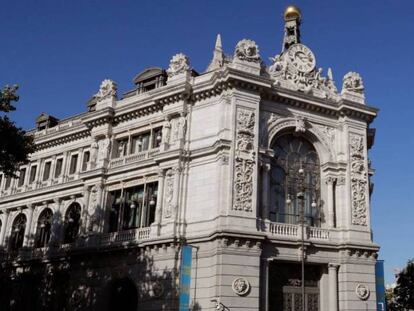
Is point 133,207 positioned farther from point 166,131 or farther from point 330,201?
point 330,201

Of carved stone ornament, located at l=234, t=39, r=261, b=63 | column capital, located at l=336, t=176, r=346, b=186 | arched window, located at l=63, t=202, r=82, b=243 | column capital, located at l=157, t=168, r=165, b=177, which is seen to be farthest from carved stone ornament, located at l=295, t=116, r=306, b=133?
arched window, located at l=63, t=202, r=82, b=243

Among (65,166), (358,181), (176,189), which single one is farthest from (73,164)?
(358,181)

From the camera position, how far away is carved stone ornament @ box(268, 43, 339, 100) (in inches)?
1443

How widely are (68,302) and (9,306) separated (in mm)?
8474

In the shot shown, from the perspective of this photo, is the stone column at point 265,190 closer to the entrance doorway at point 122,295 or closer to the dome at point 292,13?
the entrance doorway at point 122,295

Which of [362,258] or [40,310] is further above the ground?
[362,258]

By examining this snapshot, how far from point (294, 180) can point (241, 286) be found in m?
8.71

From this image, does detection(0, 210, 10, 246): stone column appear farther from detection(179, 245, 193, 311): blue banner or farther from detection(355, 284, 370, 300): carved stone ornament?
detection(355, 284, 370, 300): carved stone ornament

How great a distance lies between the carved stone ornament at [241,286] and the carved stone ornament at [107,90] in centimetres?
1803

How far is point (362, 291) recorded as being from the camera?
33.8 meters

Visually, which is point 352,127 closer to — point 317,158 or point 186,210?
point 317,158

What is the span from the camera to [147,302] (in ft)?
109

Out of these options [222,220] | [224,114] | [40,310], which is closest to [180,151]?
[224,114]

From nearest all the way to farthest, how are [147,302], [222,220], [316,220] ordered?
[222,220] → [147,302] → [316,220]
